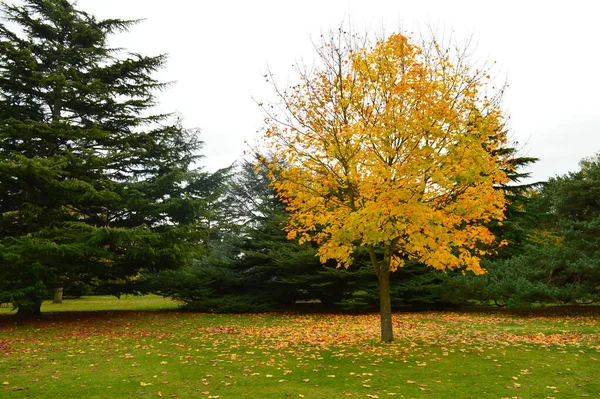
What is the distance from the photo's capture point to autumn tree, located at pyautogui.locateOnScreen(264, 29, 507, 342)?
7997 millimetres

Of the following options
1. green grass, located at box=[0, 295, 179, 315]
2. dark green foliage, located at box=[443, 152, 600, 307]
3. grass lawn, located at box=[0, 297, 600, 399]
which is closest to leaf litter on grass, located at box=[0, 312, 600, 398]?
grass lawn, located at box=[0, 297, 600, 399]

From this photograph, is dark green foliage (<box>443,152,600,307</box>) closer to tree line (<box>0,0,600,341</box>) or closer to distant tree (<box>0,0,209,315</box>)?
tree line (<box>0,0,600,341</box>)

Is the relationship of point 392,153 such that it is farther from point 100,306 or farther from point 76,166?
point 100,306

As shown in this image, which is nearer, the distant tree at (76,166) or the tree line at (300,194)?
the tree line at (300,194)

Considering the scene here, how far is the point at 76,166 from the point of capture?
48.9 ft

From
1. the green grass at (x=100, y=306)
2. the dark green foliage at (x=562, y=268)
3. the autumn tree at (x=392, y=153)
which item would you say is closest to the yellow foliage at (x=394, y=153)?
the autumn tree at (x=392, y=153)

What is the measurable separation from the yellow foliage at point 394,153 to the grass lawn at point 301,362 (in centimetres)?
203

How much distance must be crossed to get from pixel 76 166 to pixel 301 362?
11.3 m

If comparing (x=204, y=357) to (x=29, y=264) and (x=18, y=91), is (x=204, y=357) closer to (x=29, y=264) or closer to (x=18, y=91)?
(x=29, y=264)

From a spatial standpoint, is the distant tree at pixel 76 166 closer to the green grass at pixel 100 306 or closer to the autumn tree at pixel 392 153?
the green grass at pixel 100 306

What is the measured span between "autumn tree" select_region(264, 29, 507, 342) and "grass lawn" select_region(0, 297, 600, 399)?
1798mm

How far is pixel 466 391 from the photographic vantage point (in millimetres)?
5723

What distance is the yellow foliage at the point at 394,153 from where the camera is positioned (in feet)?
26.2

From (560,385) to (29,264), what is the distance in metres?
13.9
